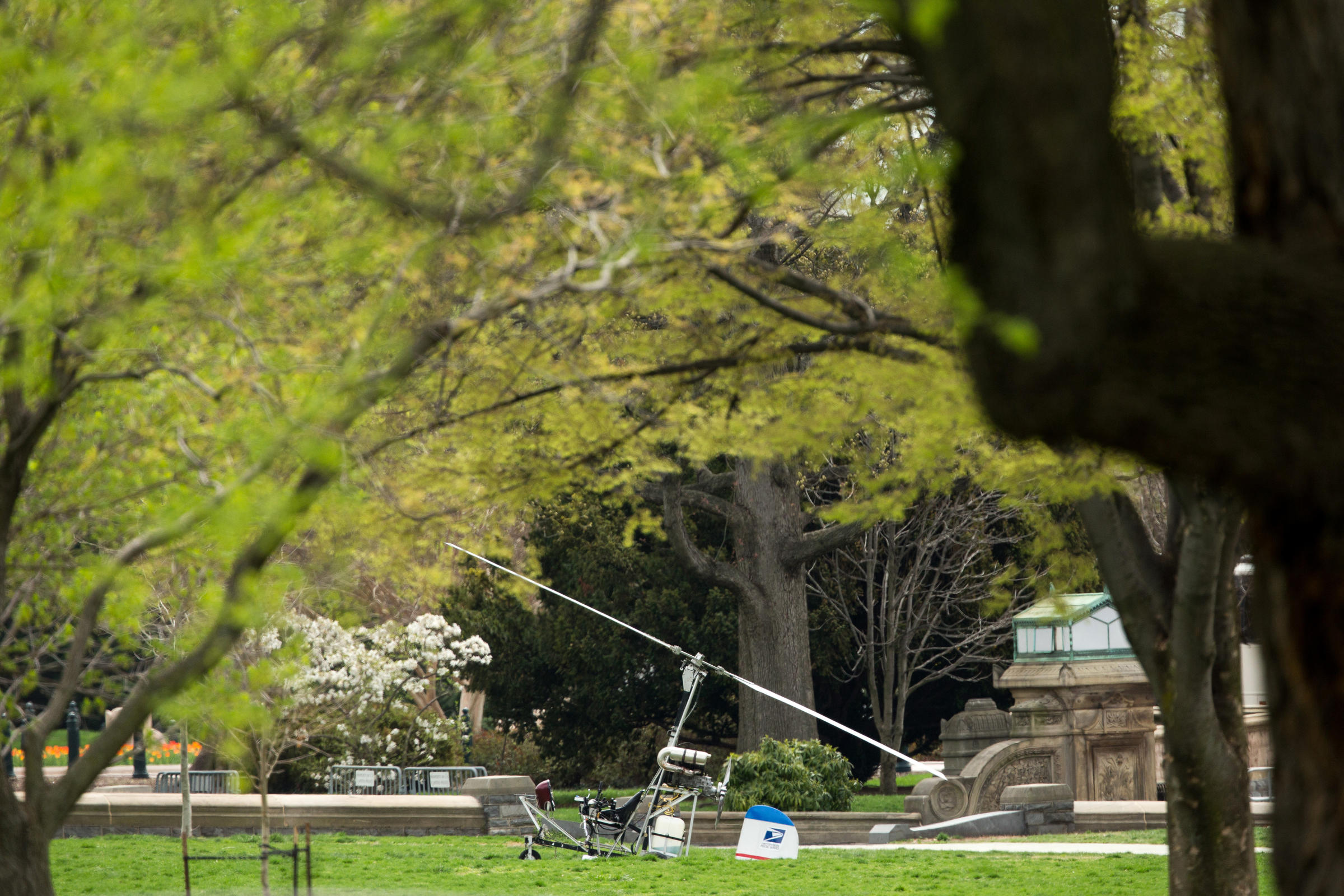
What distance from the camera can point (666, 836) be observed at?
1669cm

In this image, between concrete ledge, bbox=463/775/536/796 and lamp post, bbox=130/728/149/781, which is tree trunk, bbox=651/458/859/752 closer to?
concrete ledge, bbox=463/775/536/796

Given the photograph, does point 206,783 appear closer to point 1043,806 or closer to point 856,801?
point 856,801

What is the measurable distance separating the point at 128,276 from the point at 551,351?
260 centimetres

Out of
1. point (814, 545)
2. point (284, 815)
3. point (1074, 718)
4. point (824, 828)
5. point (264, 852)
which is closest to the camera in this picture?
point (264, 852)

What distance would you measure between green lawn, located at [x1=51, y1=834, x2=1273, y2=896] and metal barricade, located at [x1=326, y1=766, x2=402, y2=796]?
5.24 m

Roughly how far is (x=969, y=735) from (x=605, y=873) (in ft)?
27.8

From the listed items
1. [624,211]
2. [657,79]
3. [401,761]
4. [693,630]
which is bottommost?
[401,761]

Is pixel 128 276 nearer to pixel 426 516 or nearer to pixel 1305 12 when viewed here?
pixel 426 516

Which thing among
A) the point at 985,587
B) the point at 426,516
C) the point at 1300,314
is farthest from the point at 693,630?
the point at 1300,314

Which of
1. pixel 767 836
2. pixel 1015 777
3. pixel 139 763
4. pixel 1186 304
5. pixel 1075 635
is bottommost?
pixel 139 763

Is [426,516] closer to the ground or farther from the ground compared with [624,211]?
closer to the ground

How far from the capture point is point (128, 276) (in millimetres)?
6215

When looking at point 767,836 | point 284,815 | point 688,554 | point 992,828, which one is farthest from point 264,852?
point 688,554

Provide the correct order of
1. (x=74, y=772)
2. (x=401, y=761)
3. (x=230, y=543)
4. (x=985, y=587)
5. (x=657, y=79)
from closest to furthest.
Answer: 1. (x=230, y=543)
2. (x=74, y=772)
3. (x=657, y=79)
4. (x=401, y=761)
5. (x=985, y=587)
